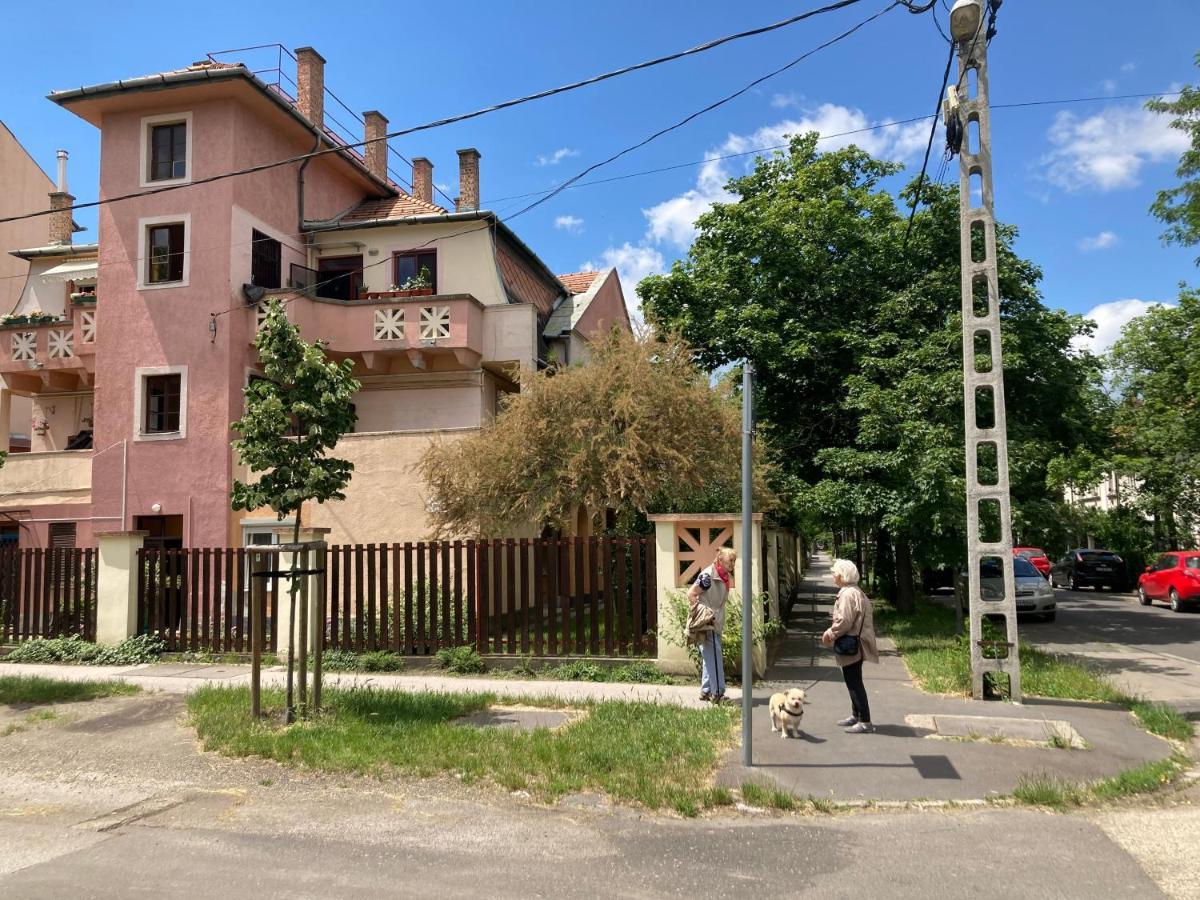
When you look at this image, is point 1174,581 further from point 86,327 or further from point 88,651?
point 86,327

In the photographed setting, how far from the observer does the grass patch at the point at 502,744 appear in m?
6.24

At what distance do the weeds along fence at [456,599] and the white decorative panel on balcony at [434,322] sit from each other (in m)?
7.13

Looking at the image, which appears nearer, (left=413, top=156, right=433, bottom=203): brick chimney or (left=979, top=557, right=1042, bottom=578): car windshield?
(left=979, top=557, right=1042, bottom=578): car windshield

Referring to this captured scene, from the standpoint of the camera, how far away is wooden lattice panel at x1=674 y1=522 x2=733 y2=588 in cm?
1046

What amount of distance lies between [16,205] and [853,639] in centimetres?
3164

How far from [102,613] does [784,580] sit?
13.7 m

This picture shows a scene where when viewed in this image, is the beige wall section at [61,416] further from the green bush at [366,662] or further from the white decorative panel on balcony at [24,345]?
the green bush at [366,662]

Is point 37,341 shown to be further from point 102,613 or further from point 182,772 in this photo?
point 182,772

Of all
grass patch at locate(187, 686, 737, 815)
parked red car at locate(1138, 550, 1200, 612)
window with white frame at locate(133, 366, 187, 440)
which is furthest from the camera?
parked red car at locate(1138, 550, 1200, 612)

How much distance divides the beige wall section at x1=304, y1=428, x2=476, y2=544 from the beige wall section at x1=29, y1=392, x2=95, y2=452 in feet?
35.9

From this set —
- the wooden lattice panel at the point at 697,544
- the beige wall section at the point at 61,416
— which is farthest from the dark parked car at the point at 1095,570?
the beige wall section at the point at 61,416

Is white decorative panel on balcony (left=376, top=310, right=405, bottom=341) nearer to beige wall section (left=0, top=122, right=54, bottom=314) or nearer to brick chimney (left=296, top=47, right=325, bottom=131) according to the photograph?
brick chimney (left=296, top=47, right=325, bottom=131)

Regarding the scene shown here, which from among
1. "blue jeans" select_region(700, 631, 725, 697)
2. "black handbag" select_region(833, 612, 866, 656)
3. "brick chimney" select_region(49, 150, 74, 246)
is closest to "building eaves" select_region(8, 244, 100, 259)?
"brick chimney" select_region(49, 150, 74, 246)

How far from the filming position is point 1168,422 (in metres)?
24.8
